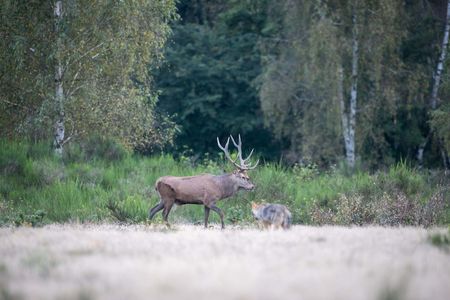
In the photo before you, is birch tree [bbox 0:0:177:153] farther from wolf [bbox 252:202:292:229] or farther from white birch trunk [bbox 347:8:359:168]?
white birch trunk [bbox 347:8:359:168]

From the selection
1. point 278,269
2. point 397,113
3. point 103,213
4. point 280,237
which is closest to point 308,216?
point 103,213

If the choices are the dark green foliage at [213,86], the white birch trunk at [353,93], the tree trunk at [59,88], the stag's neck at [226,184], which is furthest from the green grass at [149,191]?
the dark green foliage at [213,86]

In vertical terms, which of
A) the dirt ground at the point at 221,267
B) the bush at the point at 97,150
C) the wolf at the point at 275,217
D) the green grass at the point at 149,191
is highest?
the dirt ground at the point at 221,267

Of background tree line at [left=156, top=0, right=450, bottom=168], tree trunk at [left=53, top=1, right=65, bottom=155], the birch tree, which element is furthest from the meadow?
background tree line at [left=156, top=0, right=450, bottom=168]

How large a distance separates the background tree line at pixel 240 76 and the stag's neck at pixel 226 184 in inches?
247

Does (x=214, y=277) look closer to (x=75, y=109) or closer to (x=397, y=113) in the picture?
(x=75, y=109)

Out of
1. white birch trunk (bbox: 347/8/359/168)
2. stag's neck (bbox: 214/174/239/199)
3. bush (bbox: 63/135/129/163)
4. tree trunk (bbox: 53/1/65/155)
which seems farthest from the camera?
white birch trunk (bbox: 347/8/359/168)

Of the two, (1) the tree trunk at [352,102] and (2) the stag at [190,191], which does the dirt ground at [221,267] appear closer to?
(2) the stag at [190,191]

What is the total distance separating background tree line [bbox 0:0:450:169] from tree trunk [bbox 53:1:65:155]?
0.05m

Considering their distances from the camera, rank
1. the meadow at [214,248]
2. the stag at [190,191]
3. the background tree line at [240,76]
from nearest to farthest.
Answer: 1. the meadow at [214,248]
2. the stag at [190,191]
3. the background tree line at [240,76]

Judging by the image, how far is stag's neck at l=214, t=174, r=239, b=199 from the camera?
55.7 ft

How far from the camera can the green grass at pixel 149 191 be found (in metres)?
18.5

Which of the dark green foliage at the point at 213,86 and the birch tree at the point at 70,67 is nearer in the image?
the birch tree at the point at 70,67

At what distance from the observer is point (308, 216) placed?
64.6 ft
